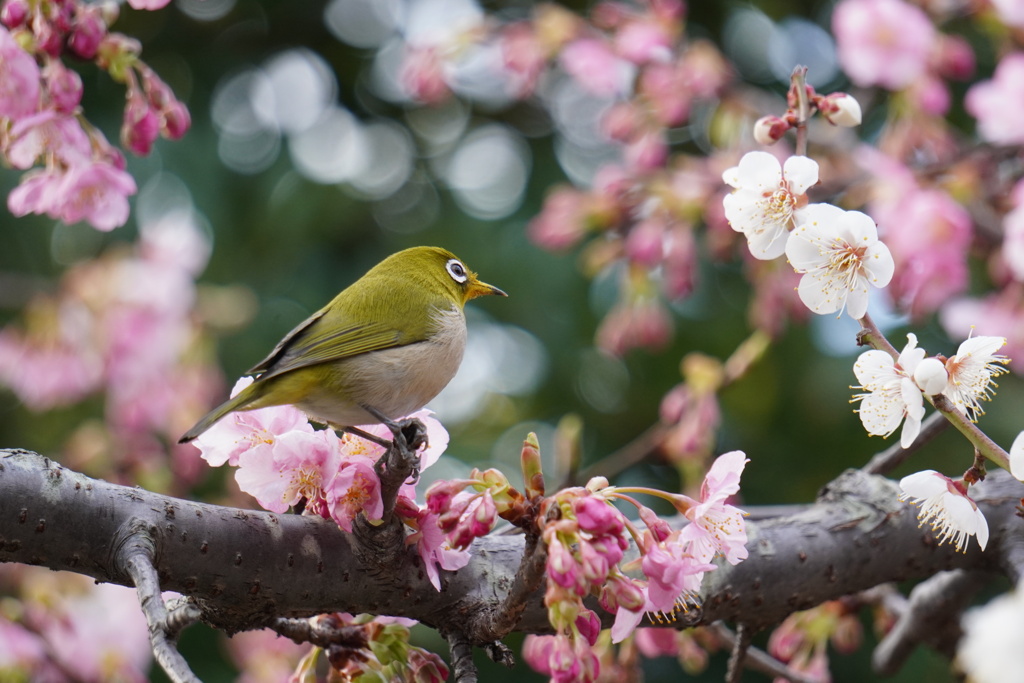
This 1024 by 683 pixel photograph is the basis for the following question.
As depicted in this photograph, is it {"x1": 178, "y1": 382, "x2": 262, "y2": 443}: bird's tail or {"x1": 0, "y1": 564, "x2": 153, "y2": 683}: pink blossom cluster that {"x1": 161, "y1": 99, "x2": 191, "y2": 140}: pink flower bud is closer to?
{"x1": 178, "y1": 382, "x2": 262, "y2": 443}: bird's tail

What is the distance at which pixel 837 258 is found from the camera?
1242 mm

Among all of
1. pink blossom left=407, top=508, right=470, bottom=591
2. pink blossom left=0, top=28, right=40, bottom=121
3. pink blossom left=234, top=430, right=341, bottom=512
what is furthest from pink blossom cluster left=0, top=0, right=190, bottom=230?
pink blossom left=407, top=508, right=470, bottom=591

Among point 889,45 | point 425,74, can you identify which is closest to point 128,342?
point 425,74

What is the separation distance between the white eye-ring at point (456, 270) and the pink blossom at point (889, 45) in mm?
1660

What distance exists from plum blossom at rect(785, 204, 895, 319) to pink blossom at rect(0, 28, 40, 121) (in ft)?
3.79

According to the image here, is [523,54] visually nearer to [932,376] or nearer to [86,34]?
[86,34]

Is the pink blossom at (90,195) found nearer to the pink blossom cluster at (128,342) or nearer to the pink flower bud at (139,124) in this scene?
the pink flower bud at (139,124)

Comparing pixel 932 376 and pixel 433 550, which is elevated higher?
pixel 932 376

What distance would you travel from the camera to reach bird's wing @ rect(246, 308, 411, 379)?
158 cm

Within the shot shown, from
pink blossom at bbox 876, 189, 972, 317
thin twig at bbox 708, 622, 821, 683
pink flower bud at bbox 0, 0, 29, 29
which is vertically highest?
pink flower bud at bbox 0, 0, 29, 29

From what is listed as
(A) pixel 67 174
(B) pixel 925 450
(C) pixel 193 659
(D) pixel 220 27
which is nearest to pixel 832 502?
(A) pixel 67 174

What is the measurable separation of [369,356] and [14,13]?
750 mm

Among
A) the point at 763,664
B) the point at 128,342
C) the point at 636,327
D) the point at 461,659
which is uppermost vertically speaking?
the point at 461,659

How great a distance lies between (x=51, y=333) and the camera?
297 cm
